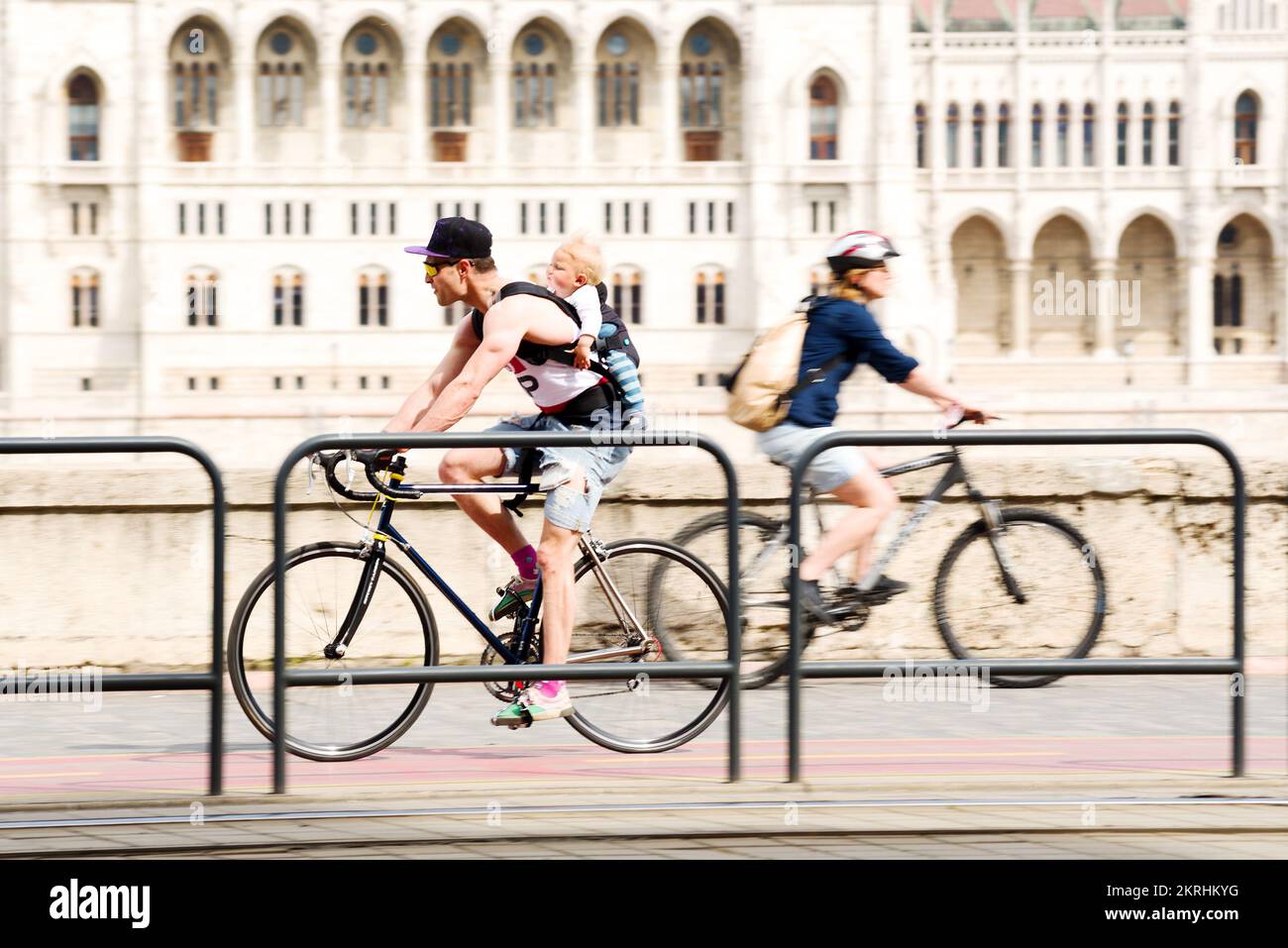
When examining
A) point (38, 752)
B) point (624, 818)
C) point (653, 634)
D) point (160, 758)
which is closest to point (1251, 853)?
point (624, 818)

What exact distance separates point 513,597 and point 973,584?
1675 millimetres

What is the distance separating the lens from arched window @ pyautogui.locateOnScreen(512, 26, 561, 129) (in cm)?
7712

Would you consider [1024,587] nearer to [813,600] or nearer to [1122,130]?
[813,600]

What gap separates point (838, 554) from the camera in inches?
249

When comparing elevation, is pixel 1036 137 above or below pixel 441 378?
above

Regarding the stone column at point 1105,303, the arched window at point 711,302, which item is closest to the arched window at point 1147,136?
the stone column at point 1105,303

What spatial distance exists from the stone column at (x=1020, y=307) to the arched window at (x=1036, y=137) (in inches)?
185

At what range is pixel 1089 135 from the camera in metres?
78.6

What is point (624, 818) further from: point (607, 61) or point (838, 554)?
point (607, 61)

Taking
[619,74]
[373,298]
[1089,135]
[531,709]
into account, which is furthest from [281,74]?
[531,709]

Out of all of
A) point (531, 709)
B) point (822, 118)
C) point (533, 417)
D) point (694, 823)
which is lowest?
point (694, 823)

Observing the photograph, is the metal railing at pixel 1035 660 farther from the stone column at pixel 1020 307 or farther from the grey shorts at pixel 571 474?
the stone column at pixel 1020 307

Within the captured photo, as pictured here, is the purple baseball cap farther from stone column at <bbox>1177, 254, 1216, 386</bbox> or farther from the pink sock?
stone column at <bbox>1177, 254, 1216, 386</bbox>

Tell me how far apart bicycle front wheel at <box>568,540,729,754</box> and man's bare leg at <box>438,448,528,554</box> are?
226 millimetres
